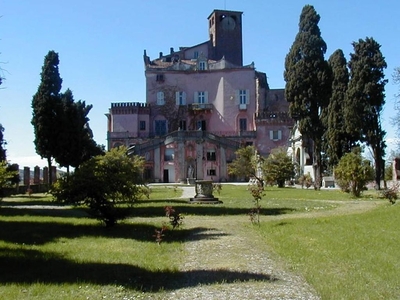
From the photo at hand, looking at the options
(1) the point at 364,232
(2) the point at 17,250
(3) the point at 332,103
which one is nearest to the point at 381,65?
(3) the point at 332,103

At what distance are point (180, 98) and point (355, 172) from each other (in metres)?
48.8

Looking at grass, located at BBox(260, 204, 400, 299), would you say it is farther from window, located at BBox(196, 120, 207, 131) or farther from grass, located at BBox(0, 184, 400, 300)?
→ window, located at BBox(196, 120, 207, 131)

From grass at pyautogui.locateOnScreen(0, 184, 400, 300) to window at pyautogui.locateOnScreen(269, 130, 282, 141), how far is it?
2118 inches

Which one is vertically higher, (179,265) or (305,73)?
(305,73)

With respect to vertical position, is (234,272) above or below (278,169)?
below

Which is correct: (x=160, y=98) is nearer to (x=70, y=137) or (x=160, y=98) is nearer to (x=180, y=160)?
(x=180, y=160)

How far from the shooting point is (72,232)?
15.1 meters

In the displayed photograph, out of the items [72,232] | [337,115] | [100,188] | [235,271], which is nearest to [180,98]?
[337,115]

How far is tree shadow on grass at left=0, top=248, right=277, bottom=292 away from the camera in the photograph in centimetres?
830

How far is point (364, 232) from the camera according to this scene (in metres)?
13.6

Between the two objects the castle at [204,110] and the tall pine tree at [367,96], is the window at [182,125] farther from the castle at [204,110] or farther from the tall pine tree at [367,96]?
the tall pine tree at [367,96]

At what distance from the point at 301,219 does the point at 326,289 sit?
393 inches

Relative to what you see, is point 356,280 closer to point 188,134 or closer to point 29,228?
point 29,228

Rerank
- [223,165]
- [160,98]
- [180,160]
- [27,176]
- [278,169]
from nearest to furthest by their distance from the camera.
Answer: [27,176] → [278,169] → [180,160] → [223,165] → [160,98]
